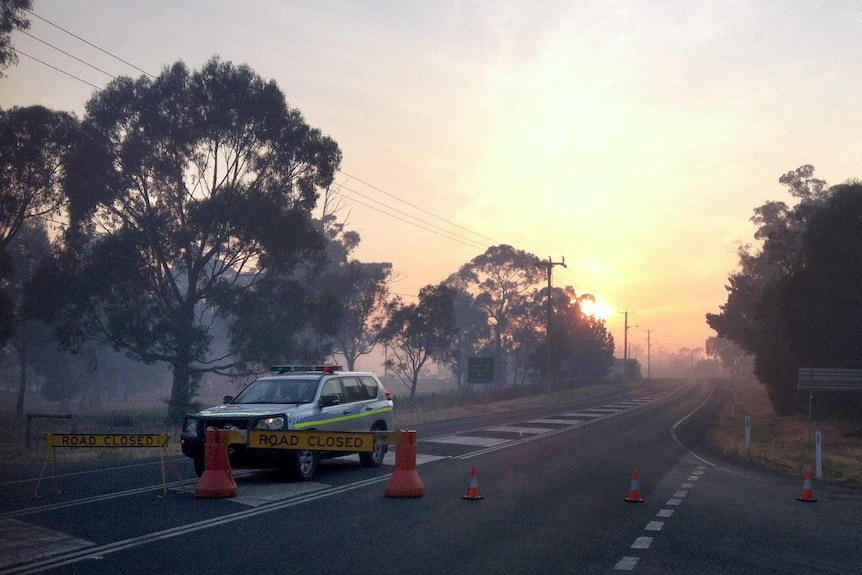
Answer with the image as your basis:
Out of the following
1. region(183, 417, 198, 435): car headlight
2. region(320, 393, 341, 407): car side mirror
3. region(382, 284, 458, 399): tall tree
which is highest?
region(382, 284, 458, 399): tall tree

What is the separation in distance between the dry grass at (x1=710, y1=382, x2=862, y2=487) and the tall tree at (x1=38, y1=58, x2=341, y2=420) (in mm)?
22227

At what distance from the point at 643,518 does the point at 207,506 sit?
592cm

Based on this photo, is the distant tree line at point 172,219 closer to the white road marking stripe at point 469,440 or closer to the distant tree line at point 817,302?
the white road marking stripe at point 469,440

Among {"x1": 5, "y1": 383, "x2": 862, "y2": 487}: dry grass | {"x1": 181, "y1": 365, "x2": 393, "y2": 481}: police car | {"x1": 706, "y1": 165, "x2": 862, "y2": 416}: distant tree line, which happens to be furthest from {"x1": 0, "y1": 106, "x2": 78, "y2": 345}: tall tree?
{"x1": 706, "y1": 165, "x2": 862, "y2": 416}: distant tree line

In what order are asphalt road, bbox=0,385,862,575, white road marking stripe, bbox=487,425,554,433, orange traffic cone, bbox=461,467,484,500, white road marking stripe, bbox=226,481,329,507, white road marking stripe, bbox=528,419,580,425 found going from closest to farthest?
asphalt road, bbox=0,385,862,575, white road marking stripe, bbox=226,481,329,507, orange traffic cone, bbox=461,467,484,500, white road marking stripe, bbox=487,425,554,433, white road marking stripe, bbox=528,419,580,425

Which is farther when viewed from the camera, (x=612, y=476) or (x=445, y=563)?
(x=612, y=476)

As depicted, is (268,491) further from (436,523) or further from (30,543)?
(30,543)

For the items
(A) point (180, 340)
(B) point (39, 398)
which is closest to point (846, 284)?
(A) point (180, 340)

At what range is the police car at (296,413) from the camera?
13.9m

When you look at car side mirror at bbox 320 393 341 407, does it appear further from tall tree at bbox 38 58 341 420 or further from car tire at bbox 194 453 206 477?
tall tree at bbox 38 58 341 420

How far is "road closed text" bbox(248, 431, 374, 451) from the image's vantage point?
13.1m

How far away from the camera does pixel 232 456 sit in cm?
1365

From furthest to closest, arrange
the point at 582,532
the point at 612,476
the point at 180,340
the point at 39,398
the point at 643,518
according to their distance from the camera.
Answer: the point at 39,398 < the point at 180,340 < the point at 612,476 < the point at 643,518 < the point at 582,532

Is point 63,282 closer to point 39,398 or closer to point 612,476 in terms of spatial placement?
point 612,476
